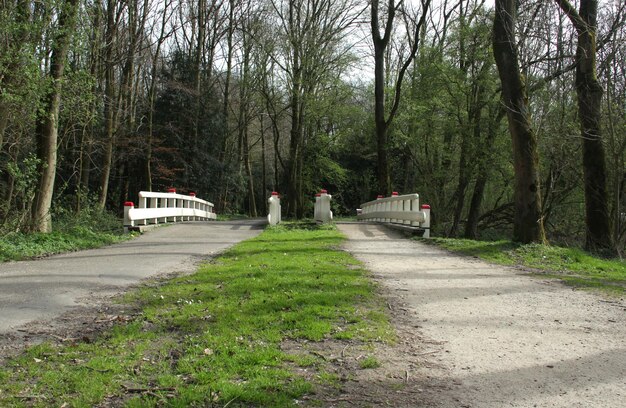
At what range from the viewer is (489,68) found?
67.9ft

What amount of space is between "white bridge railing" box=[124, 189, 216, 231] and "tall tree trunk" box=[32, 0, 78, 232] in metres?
2.31

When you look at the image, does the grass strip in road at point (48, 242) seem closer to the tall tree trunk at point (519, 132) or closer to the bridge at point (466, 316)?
the bridge at point (466, 316)

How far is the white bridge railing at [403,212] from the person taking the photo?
15.1 metres

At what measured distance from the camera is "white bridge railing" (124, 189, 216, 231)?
48.0 ft

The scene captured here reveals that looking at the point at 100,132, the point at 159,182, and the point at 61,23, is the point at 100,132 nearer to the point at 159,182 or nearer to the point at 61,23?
the point at 159,182

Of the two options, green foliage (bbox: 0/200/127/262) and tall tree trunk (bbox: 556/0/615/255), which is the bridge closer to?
green foliage (bbox: 0/200/127/262)

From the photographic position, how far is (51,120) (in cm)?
1234

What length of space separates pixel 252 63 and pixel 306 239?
2074 centimetres

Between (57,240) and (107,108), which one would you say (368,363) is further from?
(107,108)

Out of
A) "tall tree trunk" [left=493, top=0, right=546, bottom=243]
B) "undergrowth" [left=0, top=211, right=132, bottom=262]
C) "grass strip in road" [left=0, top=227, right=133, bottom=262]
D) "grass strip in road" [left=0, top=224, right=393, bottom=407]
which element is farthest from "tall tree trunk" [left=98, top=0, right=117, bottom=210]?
"grass strip in road" [left=0, top=224, right=393, bottom=407]

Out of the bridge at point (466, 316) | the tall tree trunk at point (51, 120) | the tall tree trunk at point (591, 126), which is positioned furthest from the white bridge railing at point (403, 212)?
the tall tree trunk at point (51, 120)

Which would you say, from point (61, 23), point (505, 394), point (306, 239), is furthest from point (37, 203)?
point (505, 394)

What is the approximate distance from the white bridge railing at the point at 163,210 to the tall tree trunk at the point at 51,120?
7.57 ft

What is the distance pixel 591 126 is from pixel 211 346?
12736 millimetres
